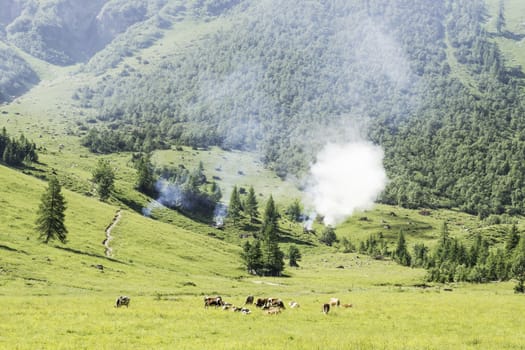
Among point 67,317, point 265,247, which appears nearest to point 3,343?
point 67,317

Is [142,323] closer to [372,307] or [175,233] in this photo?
[372,307]

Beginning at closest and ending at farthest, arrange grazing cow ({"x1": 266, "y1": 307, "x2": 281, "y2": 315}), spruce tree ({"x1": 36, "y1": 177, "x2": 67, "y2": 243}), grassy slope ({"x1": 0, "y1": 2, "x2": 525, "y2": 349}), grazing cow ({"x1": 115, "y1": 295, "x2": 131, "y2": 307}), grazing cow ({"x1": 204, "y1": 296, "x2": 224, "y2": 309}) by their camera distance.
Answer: grassy slope ({"x1": 0, "y1": 2, "x2": 525, "y2": 349}) < grazing cow ({"x1": 266, "y1": 307, "x2": 281, "y2": 315}) < grazing cow ({"x1": 115, "y1": 295, "x2": 131, "y2": 307}) < grazing cow ({"x1": 204, "y1": 296, "x2": 224, "y2": 309}) < spruce tree ({"x1": 36, "y1": 177, "x2": 67, "y2": 243})

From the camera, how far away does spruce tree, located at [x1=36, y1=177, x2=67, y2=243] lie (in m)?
88.4

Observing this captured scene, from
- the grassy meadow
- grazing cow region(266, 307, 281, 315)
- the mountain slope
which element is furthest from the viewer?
the mountain slope

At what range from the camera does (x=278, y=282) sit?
101625 mm

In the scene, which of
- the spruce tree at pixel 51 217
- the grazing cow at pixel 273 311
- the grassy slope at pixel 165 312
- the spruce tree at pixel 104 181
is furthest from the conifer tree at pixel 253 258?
the spruce tree at pixel 104 181

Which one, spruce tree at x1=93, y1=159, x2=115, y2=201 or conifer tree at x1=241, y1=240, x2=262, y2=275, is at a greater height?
spruce tree at x1=93, y1=159, x2=115, y2=201

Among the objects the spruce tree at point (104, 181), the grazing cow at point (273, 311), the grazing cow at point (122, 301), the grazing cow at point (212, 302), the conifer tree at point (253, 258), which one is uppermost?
the spruce tree at point (104, 181)

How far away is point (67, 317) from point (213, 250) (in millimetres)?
95427

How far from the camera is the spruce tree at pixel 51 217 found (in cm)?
8844

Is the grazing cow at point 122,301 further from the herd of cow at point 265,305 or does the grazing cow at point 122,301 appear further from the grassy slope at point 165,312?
the herd of cow at point 265,305

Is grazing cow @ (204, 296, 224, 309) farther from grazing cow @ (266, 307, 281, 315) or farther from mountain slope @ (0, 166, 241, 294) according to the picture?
mountain slope @ (0, 166, 241, 294)

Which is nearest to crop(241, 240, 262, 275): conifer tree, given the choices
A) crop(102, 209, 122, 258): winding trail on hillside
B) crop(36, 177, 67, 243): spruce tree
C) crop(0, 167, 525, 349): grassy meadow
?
crop(0, 167, 525, 349): grassy meadow

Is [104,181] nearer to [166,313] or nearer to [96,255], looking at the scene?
[96,255]
